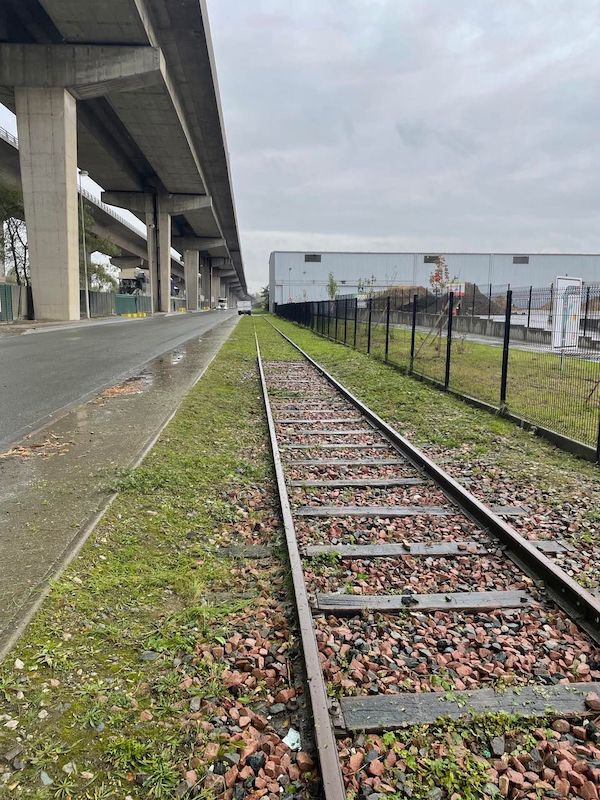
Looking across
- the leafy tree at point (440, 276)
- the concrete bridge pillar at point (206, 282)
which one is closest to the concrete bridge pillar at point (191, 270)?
the concrete bridge pillar at point (206, 282)

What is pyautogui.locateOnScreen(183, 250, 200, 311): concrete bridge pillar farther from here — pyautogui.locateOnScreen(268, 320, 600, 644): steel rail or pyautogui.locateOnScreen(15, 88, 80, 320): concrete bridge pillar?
pyautogui.locateOnScreen(268, 320, 600, 644): steel rail

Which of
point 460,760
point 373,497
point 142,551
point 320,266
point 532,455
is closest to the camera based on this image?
point 460,760

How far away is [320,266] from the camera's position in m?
90.0

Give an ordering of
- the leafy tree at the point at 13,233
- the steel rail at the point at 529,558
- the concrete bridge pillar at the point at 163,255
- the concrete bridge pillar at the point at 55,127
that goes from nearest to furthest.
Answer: the steel rail at the point at 529,558
the concrete bridge pillar at the point at 55,127
the leafy tree at the point at 13,233
the concrete bridge pillar at the point at 163,255

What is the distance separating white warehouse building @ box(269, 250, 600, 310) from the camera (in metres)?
87.8

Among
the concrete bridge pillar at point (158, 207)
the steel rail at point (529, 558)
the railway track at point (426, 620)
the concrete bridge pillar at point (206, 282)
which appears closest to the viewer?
the railway track at point (426, 620)

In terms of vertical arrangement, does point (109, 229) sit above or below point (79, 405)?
above

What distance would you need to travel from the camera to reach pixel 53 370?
14.4 m

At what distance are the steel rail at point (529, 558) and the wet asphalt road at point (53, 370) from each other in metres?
5.24

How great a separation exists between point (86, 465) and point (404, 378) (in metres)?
9.59

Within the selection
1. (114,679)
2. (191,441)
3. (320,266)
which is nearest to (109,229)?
(320,266)

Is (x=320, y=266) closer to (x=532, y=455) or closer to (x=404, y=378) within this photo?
(x=404, y=378)

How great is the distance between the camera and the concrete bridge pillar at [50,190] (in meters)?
31.6

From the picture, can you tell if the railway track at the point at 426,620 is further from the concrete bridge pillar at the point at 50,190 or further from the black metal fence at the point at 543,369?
the concrete bridge pillar at the point at 50,190
